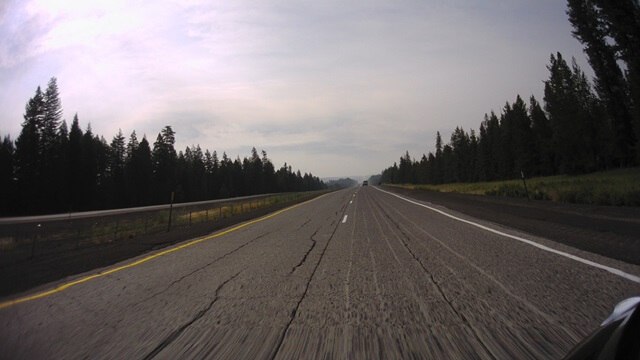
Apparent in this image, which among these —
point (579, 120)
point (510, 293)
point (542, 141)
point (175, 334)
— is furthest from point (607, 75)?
point (175, 334)

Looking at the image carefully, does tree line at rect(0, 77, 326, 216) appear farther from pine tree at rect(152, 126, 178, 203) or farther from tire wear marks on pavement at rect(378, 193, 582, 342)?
tire wear marks on pavement at rect(378, 193, 582, 342)

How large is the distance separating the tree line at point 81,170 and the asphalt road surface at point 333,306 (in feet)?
165

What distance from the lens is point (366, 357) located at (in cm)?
262

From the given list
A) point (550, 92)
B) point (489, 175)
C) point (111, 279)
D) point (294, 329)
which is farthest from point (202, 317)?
point (489, 175)

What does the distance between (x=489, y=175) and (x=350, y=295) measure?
95.3m

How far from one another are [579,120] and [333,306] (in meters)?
69.8

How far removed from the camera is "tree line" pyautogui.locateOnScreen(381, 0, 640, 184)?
33125 mm

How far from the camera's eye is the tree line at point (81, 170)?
43.2 meters

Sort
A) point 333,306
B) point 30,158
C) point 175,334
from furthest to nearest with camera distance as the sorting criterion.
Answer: point 30,158 → point 333,306 → point 175,334

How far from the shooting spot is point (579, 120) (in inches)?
2181

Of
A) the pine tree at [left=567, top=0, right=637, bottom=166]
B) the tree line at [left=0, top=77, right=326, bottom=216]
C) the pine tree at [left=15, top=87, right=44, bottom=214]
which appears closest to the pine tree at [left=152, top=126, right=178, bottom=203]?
the tree line at [left=0, top=77, right=326, bottom=216]

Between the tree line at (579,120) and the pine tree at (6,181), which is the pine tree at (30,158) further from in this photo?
the tree line at (579,120)

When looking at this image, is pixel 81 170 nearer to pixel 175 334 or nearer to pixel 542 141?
pixel 175 334

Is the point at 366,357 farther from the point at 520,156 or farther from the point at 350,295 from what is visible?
the point at 520,156
